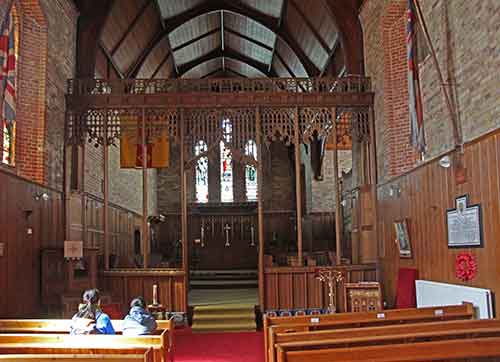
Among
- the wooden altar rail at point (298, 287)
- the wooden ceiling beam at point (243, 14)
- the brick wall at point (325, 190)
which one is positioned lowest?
the wooden altar rail at point (298, 287)

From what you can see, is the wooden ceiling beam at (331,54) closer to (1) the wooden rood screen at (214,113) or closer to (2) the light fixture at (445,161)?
(1) the wooden rood screen at (214,113)

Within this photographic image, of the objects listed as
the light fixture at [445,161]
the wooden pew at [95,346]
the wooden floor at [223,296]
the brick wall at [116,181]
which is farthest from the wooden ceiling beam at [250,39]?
the wooden pew at [95,346]

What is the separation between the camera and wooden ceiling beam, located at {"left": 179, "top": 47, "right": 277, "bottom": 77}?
2275 cm

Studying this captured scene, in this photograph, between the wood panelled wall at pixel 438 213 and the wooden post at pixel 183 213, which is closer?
the wood panelled wall at pixel 438 213

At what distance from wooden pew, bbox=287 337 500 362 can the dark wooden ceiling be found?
360 inches

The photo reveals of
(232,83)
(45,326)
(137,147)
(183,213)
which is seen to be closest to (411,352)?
(45,326)

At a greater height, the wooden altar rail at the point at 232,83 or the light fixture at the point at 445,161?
the wooden altar rail at the point at 232,83

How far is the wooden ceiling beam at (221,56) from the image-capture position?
74.6 feet

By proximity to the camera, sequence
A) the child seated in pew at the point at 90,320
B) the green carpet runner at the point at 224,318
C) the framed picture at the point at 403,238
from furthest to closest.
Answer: the green carpet runner at the point at 224,318, the framed picture at the point at 403,238, the child seated in pew at the point at 90,320

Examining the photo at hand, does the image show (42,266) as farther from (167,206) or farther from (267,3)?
(167,206)

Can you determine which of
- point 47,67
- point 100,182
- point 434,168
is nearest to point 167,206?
point 100,182

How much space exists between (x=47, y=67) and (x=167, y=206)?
15278 millimetres

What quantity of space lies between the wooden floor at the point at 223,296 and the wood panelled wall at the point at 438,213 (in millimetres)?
4708

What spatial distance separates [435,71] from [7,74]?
6.28 metres
